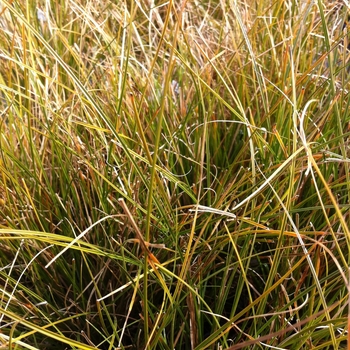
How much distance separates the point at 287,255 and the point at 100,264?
28cm

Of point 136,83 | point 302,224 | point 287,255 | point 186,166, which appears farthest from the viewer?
point 136,83

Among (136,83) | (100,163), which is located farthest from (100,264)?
(136,83)

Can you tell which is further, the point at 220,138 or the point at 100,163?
the point at 220,138

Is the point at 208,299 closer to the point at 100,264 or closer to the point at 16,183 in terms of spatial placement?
the point at 100,264

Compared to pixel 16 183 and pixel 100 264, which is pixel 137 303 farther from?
pixel 16 183

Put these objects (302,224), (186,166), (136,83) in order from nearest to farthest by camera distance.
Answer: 1. (302,224)
2. (186,166)
3. (136,83)

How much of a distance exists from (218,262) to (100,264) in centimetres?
18

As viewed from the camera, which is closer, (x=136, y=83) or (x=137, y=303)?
(x=137, y=303)

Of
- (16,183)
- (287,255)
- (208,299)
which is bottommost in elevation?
(208,299)

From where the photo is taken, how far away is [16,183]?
79cm

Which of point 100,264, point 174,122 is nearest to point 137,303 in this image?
point 100,264

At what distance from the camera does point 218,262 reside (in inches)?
30.8

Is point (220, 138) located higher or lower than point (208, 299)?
higher

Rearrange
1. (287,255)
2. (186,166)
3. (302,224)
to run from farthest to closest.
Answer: (186,166), (302,224), (287,255)
